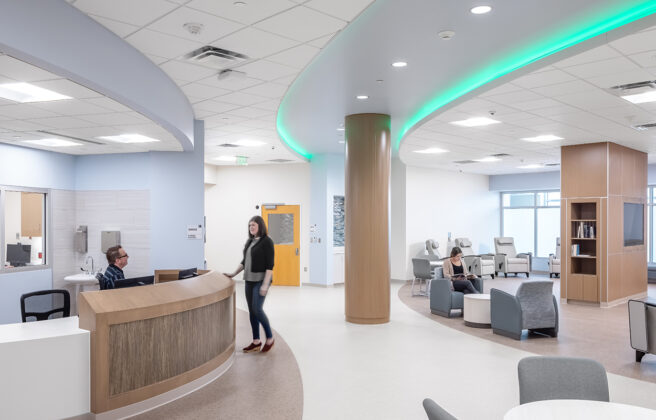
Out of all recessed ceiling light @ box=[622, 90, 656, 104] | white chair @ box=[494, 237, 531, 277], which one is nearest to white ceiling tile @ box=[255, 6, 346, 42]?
recessed ceiling light @ box=[622, 90, 656, 104]

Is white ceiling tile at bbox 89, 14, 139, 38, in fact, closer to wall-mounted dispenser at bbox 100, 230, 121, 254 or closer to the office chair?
the office chair

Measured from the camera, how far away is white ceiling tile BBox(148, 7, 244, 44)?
13.5ft

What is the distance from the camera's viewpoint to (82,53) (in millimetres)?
4188

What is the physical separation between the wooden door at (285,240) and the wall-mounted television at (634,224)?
24.9ft

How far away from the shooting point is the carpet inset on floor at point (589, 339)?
5.91m

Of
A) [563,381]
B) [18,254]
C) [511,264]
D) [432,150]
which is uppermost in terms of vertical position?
[432,150]

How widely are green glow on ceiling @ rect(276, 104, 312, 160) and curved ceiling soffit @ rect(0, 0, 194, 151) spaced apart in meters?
3.01

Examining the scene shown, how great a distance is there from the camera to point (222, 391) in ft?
15.9

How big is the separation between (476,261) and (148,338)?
11046 mm

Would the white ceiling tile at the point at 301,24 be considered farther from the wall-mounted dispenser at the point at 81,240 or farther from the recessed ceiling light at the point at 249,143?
the wall-mounted dispenser at the point at 81,240

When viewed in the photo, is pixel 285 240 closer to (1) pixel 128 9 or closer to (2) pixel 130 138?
(2) pixel 130 138

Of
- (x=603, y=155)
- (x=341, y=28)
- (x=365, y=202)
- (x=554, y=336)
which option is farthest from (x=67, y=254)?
(x=603, y=155)

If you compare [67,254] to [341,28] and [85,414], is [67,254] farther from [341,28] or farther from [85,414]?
[341,28]

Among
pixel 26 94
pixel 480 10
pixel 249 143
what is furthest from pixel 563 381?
pixel 249 143
